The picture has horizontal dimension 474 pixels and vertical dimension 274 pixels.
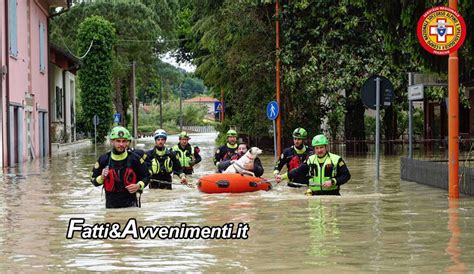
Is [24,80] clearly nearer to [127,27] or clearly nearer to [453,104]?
[453,104]

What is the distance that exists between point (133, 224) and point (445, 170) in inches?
334

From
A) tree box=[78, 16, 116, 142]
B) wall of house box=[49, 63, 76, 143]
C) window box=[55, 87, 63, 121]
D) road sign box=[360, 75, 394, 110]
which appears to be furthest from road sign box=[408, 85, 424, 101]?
tree box=[78, 16, 116, 142]

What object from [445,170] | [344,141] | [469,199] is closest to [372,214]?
[469,199]

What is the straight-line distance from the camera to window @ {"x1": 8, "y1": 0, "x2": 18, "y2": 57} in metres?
31.8

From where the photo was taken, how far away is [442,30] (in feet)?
46.7

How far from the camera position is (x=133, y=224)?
38.4 feet

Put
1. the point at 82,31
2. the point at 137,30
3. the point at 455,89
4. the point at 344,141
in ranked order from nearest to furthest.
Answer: the point at 455,89 → the point at 344,141 → the point at 82,31 → the point at 137,30

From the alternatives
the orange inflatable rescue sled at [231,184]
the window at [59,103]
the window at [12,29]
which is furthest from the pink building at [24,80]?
the orange inflatable rescue sled at [231,184]

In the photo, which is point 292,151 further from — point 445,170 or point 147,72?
point 147,72

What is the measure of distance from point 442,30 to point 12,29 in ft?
71.8

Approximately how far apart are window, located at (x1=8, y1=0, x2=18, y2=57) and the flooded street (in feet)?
44.1

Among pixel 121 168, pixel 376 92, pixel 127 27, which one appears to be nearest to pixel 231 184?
pixel 376 92

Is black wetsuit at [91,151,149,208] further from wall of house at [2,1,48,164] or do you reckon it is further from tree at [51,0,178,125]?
tree at [51,0,178,125]

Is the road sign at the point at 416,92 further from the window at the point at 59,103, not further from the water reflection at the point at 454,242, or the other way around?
the window at the point at 59,103
